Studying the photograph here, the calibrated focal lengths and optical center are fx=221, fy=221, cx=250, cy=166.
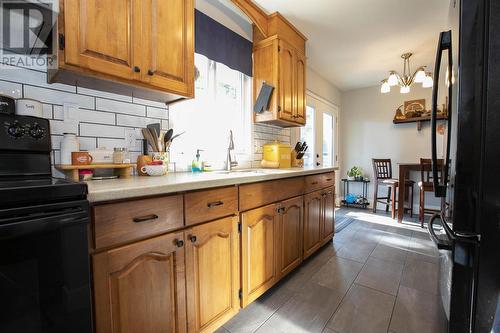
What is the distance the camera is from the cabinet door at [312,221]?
2105 mm

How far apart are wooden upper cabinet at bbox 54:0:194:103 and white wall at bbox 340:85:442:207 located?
437 centimetres

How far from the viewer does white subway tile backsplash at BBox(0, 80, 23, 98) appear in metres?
1.02

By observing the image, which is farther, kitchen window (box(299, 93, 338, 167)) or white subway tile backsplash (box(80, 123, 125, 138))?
kitchen window (box(299, 93, 338, 167))

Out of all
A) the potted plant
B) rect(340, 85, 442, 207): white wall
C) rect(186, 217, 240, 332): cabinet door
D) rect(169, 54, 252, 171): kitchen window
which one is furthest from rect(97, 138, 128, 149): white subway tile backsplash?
rect(340, 85, 442, 207): white wall

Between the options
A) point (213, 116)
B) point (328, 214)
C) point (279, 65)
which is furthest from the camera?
point (328, 214)

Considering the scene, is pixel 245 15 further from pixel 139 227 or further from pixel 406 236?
pixel 406 236

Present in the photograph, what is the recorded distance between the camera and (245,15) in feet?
7.12

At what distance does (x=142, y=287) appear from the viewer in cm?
95

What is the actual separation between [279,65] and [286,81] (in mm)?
208

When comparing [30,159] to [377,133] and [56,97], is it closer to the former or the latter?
[56,97]

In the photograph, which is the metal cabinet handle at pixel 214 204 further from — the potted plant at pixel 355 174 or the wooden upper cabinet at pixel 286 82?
the potted plant at pixel 355 174

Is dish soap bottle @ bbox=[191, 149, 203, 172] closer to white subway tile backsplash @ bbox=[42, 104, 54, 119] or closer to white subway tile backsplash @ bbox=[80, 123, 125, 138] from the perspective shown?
white subway tile backsplash @ bbox=[80, 123, 125, 138]

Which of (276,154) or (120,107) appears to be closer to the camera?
(120,107)

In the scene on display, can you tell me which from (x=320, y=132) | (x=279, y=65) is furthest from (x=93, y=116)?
(x=320, y=132)
